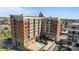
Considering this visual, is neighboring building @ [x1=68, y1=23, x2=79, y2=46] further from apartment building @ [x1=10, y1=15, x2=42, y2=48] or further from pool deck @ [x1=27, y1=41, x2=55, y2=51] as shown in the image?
apartment building @ [x1=10, y1=15, x2=42, y2=48]

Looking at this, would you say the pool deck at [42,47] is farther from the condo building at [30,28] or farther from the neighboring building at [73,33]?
the neighboring building at [73,33]

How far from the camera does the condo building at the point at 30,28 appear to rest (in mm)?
2281

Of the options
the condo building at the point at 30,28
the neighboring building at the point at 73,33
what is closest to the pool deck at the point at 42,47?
A: the condo building at the point at 30,28

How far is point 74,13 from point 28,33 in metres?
0.70

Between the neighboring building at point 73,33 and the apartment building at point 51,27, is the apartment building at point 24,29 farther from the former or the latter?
the neighboring building at point 73,33

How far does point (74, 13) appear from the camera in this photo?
2.24 meters

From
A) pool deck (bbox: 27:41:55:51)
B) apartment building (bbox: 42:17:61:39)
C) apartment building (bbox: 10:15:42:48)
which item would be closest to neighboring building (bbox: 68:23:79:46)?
apartment building (bbox: 42:17:61:39)

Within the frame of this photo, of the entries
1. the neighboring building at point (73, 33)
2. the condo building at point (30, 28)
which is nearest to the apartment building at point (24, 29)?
the condo building at point (30, 28)

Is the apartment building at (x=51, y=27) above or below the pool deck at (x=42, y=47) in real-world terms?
above

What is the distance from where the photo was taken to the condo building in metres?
2.28

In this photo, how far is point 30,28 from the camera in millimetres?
2316

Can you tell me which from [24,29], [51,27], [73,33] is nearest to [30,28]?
[24,29]
